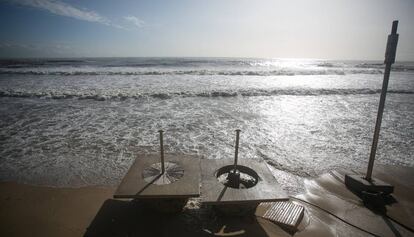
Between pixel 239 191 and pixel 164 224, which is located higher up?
pixel 239 191

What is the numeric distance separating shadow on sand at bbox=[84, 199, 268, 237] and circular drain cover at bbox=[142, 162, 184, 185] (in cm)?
59

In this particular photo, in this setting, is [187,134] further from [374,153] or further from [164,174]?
[374,153]

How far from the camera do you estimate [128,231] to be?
322 cm

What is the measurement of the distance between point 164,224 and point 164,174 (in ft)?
2.47

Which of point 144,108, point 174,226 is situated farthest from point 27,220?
point 144,108

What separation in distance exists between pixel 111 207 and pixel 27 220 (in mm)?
1228

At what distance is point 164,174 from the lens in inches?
141

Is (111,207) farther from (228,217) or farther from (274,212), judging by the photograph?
(274,212)

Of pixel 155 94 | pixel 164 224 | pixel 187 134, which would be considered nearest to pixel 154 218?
pixel 164 224

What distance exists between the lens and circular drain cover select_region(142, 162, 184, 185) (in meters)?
3.40

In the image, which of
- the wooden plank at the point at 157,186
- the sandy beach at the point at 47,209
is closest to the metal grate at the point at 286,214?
the wooden plank at the point at 157,186

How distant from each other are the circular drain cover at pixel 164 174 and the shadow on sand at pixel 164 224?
1.92ft

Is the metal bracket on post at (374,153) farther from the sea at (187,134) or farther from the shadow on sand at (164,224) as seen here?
the shadow on sand at (164,224)

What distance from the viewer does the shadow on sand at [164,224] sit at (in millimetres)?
3203
